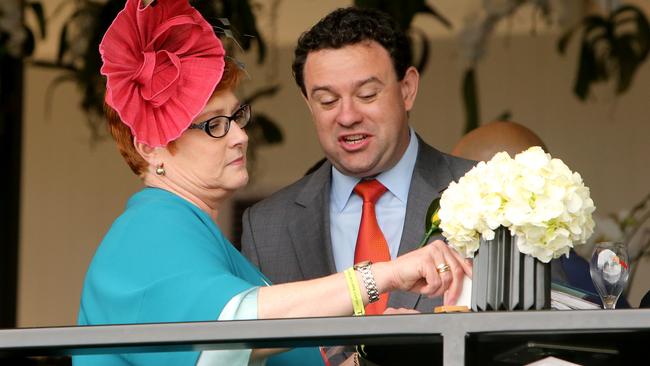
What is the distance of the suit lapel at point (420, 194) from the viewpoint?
3.29 metres

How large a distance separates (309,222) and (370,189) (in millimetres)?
178

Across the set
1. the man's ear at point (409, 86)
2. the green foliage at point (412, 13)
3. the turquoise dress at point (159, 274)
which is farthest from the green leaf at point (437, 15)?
the turquoise dress at point (159, 274)

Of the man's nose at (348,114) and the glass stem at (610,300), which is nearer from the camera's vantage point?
the glass stem at (610,300)

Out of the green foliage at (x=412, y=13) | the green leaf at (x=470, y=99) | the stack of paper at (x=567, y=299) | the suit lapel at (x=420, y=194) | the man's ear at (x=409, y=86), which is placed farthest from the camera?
the green leaf at (x=470, y=99)

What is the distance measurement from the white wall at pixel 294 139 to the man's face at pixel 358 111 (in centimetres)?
287

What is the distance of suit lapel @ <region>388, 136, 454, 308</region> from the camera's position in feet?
10.8

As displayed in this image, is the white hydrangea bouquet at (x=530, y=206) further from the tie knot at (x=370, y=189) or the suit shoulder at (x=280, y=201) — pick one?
the suit shoulder at (x=280, y=201)

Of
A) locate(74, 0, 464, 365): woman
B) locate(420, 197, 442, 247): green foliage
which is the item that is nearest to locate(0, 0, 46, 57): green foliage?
locate(74, 0, 464, 365): woman

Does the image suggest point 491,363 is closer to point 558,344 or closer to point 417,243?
point 558,344

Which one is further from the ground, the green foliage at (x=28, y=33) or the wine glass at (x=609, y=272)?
the green foliage at (x=28, y=33)

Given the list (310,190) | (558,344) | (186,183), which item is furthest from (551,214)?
(310,190)

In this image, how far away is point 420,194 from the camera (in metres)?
3.46

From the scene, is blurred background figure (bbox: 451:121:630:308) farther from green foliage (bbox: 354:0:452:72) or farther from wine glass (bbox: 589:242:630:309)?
green foliage (bbox: 354:0:452:72)

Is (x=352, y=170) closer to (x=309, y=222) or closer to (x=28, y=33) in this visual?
(x=309, y=222)
